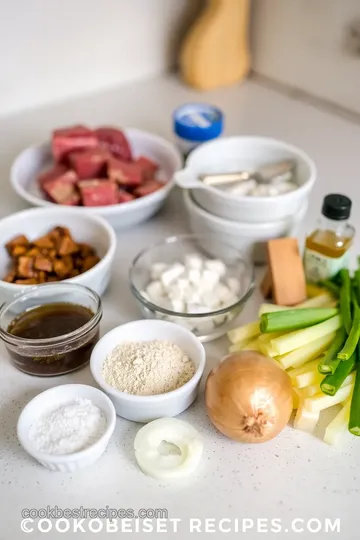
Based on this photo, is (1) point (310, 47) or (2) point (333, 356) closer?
(2) point (333, 356)

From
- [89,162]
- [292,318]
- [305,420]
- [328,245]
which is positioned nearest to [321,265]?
[328,245]

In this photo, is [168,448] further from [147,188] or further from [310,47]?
[310,47]

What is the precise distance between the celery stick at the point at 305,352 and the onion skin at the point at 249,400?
0.14 ft

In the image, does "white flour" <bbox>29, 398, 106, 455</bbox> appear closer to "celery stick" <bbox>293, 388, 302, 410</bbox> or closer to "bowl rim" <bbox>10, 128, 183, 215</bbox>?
"celery stick" <bbox>293, 388, 302, 410</bbox>

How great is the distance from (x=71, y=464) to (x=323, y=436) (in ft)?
0.99

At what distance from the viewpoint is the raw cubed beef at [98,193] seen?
1076 mm

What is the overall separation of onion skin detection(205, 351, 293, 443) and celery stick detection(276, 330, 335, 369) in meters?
0.04

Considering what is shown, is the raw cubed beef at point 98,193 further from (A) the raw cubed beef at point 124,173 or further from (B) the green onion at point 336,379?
(B) the green onion at point 336,379

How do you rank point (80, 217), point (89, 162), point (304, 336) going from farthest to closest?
point (89, 162) < point (80, 217) < point (304, 336)

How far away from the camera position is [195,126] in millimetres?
1173

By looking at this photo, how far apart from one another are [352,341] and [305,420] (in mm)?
116

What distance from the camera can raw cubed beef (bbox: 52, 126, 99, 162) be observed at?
116cm

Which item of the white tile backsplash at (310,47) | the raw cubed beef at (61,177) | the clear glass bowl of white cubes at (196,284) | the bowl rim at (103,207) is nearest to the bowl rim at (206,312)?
the clear glass bowl of white cubes at (196,284)

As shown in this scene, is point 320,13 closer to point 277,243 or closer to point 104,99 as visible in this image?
point 104,99
